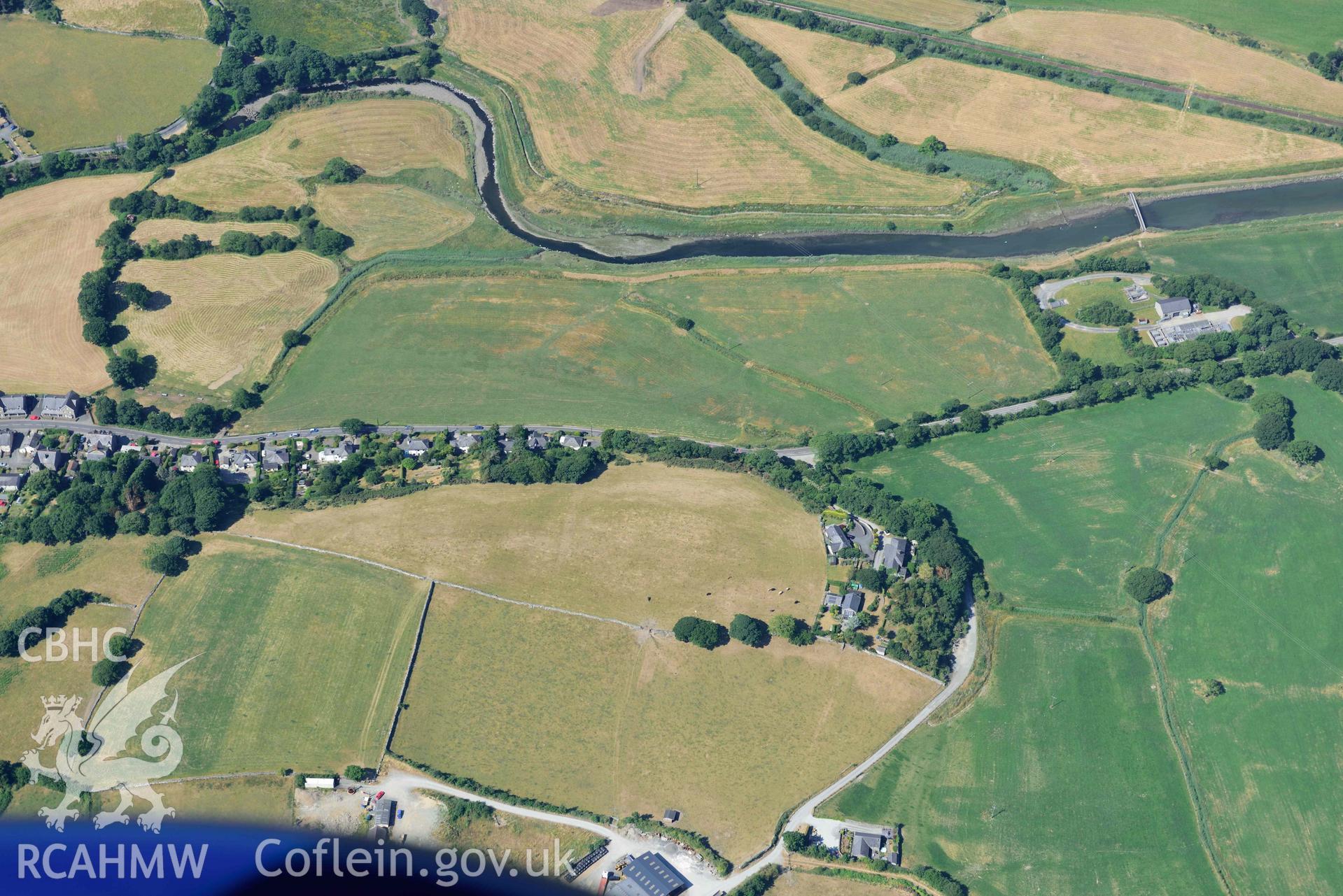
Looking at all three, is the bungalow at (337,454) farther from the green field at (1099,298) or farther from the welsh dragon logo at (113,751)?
the green field at (1099,298)

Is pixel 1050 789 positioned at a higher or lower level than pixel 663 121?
lower

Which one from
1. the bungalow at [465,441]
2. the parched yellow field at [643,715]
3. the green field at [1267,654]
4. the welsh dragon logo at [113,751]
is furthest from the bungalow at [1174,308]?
the welsh dragon logo at [113,751]

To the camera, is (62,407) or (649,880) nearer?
(649,880)

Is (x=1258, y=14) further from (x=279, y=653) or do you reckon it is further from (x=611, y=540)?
(x=279, y=653)

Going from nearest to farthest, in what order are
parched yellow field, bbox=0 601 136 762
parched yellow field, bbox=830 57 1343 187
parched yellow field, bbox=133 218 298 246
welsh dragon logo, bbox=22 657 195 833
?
welsh dragon logo, bbox=22 657 195 833
parched yellow field, bbox=0 601 136 762
parched yellow field, bbox=133 218 298 246
parched yellow field, bbox=830 57 1343 187

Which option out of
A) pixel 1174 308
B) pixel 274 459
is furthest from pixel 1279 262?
pixel 274 459

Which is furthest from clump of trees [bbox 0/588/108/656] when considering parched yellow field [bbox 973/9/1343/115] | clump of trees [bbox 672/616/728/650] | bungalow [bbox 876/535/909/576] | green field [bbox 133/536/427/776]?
parched yellow field [bbox 973/9/1343/115]

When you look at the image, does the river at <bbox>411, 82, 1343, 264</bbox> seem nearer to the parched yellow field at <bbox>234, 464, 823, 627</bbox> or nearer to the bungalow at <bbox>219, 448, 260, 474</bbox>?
the parched yellow field at <bbox>234, 464, 823, 627</bbox>

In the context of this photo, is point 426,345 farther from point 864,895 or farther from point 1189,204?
point 1189,204
